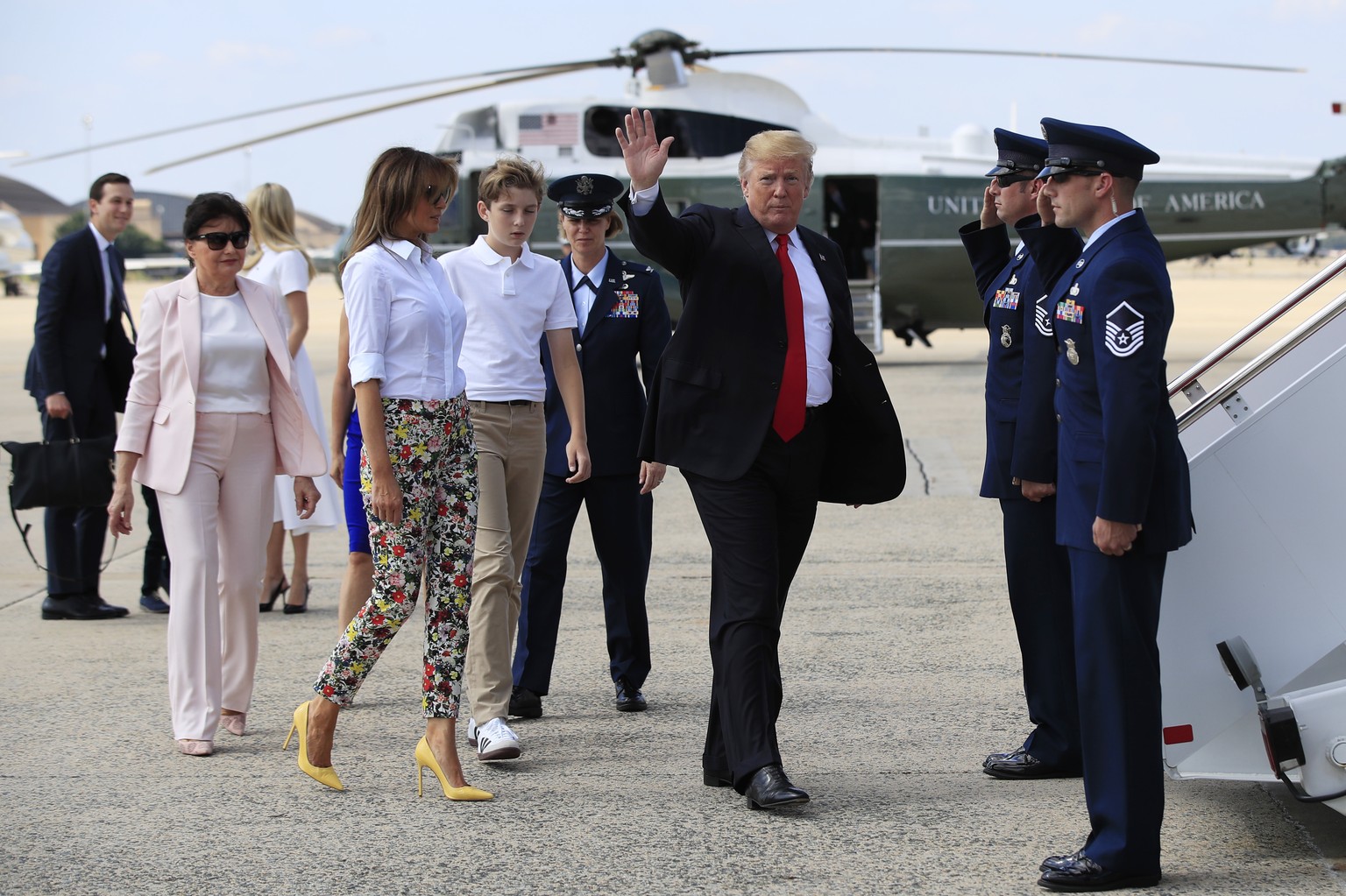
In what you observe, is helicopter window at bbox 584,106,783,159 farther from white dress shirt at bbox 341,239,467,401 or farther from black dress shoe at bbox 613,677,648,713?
white dress shirt at bbox 341,239,467,401

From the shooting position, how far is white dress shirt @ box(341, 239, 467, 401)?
163 inches

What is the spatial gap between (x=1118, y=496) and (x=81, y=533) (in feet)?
16.9

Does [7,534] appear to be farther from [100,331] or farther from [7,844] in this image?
[7,844]

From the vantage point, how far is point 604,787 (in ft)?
14.3

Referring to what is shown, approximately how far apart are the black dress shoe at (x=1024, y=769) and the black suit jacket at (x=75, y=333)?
4.48 m

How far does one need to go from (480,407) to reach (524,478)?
0.28 meters

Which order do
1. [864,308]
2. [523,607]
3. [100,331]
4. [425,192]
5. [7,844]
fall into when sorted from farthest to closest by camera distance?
[864,308], [100,331], [523,607], [425,192], [7,844]

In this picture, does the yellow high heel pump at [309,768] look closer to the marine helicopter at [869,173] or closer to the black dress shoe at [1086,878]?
the black dress shoe at [1086,878]

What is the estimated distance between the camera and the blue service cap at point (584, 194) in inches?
194

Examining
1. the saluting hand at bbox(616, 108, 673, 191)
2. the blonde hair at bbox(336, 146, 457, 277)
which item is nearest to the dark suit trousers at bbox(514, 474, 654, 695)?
the blonde hair at bbox(336, 146, 457, 277)

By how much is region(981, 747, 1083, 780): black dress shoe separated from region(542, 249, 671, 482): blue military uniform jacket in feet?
5.41

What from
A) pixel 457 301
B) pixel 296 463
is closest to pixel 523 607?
pixel 296 463

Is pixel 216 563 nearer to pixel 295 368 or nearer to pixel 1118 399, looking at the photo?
pixel 295 368

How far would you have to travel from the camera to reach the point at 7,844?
3.90 meters
